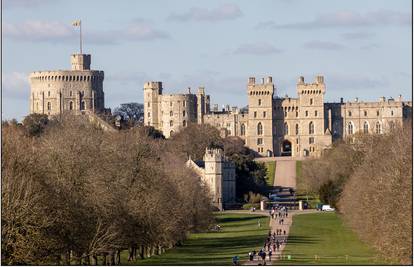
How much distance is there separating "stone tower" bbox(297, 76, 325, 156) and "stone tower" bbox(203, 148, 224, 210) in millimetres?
40718

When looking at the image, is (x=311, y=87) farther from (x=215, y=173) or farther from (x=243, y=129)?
(x=215, y=173)

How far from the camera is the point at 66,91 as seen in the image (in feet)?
513

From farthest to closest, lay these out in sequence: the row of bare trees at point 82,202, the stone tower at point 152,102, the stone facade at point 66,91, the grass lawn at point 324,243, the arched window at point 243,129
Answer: the stone tower at point 152,102, the stone facade at point 66,91, the arched window at point 243,129, the grass lawn at point 324,243, the row of bare trees at point 82,202

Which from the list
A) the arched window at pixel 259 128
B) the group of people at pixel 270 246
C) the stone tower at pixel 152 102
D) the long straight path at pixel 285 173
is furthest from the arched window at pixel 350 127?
the group of people at pixel 270 246

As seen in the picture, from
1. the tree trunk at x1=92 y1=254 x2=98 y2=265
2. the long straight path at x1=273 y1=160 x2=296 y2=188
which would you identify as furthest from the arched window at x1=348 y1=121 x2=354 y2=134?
the tree trunk at x1=92 y1=254 x2=98 y2=265

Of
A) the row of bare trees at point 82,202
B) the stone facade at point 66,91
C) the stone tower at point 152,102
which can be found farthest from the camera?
the stone tower at point 152,102

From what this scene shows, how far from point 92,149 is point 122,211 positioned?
4.28m

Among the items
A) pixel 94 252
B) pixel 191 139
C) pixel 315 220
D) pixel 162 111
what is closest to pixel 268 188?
pixel 191 139

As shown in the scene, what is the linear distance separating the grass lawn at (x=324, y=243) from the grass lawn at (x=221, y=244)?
1.73m

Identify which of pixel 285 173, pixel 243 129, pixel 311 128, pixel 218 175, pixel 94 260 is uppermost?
pixel 243 129

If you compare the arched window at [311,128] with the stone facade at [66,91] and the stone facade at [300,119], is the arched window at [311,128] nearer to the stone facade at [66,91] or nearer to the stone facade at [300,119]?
the stone facade at [300,119]

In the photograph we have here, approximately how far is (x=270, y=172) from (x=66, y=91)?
116 feet

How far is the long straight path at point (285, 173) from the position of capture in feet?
399

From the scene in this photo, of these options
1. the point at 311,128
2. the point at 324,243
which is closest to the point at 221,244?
the point at 324,243
